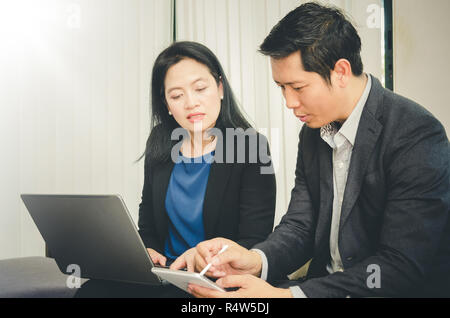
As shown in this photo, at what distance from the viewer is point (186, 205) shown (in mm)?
1459

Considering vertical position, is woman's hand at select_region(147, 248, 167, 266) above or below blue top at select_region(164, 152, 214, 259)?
below

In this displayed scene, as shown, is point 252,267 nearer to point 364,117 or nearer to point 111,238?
point 111,238

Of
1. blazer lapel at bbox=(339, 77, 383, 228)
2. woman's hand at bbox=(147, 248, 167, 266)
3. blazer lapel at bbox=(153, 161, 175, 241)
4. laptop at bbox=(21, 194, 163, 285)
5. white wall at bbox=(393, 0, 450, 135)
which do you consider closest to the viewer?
laptop at bbox=(21, 194, 163, 285)

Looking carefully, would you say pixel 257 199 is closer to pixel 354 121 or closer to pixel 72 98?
pixel 354 121

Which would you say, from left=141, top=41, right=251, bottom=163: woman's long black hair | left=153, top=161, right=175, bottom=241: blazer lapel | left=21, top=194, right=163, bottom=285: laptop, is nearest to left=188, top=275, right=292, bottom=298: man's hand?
left=21, top=194, right=163, bottom=285: laptop

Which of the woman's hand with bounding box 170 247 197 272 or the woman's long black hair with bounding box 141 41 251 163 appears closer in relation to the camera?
the woman's hand with bounding box 170 247 197 272

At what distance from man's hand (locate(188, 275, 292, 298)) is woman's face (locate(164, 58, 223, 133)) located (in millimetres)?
652

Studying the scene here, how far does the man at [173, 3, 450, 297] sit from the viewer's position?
0.95m

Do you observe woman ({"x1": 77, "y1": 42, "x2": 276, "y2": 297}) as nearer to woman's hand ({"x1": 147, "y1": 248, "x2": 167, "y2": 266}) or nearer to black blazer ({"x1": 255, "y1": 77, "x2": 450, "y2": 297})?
woman's hand ({"x1": 147, "y1": 248, "x2": 167, "y2": 266})

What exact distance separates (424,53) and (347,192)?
1.78m

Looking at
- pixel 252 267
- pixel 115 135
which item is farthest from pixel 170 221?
pixel 115 135

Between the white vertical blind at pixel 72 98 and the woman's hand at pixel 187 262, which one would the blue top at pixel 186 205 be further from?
the white vertical blind at pixel 72 98

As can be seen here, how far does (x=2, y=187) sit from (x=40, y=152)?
1.03 ft

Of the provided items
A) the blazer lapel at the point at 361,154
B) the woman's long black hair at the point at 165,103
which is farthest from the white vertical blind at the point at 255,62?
the blazer lapel at the point at 361,154
